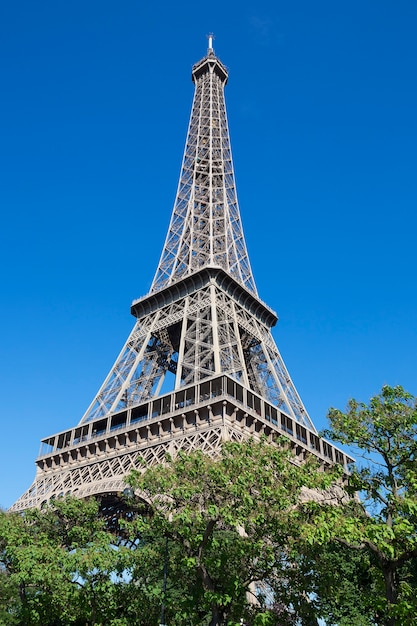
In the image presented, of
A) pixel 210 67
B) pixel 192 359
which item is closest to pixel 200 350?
pixel 192 359

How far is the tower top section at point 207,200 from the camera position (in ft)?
175

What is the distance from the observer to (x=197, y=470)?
64.3ft

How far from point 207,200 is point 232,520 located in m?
45.7

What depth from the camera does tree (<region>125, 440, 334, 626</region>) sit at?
59.7 feet

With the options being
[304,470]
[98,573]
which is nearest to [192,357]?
[98,573]

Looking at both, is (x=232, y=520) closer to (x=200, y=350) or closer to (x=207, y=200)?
(x=200, y=350)

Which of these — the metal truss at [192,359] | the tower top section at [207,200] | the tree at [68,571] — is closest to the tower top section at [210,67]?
the tower top section at [207,200]

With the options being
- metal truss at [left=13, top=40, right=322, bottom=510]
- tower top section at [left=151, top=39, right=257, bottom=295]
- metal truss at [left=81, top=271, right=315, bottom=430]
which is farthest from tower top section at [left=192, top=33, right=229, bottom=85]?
metal truss at [left=81, top=271, right=315, bottom=430]

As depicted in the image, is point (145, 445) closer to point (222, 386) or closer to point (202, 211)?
point (222, 386)

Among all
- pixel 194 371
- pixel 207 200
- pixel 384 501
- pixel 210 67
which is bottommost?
pixel 384 501

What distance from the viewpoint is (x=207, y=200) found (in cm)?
5981

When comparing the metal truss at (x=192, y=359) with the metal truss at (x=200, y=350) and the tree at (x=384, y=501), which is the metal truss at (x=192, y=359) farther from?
the tree at (x=384, y=501)

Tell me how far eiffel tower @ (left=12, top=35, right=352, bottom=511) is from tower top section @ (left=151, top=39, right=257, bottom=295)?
0.14 metres

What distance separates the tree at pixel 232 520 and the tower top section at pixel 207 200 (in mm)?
29200
